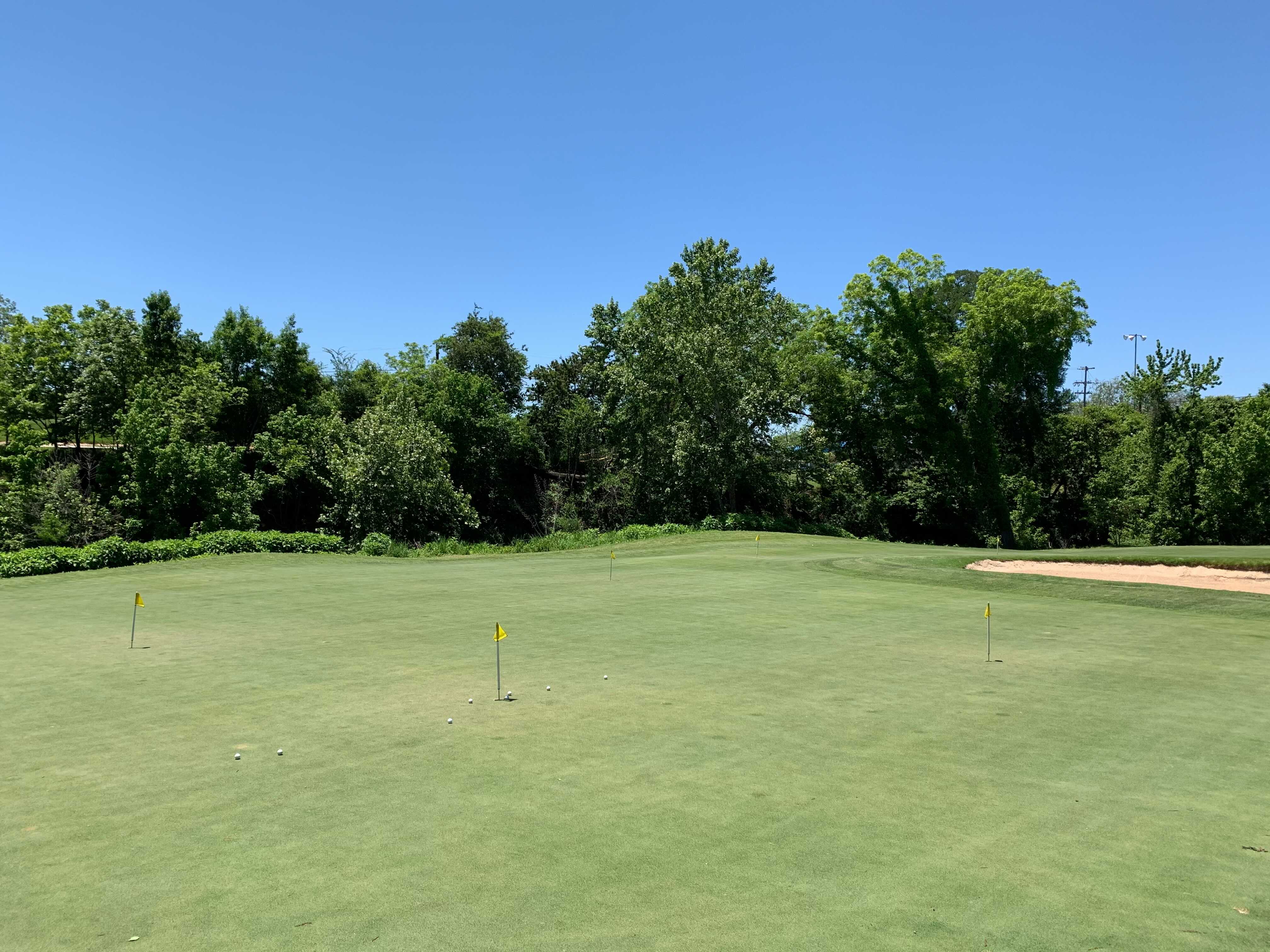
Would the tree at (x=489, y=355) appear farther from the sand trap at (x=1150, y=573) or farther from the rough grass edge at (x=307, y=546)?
the sand trap at (x=1150, y=573)

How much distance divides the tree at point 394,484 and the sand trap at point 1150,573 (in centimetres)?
2829

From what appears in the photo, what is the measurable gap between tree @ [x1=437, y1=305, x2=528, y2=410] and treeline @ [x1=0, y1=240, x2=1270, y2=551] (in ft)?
28.7

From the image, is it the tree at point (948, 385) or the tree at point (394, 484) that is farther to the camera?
the tree at point (948, 385)

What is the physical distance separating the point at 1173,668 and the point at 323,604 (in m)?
16.2

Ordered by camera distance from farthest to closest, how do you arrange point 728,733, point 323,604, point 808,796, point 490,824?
point 323,604, point 728,733, point 808,796, point 490,824

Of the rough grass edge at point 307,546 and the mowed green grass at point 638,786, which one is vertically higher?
the rough grass edge at point 307,546

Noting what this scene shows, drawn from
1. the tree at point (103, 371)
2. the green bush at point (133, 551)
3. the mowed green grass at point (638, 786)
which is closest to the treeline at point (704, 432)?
the tree at point (103, 371)

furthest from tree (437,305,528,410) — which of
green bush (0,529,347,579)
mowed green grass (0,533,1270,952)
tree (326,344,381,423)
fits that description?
mowed green grass (0,533,1270,952)

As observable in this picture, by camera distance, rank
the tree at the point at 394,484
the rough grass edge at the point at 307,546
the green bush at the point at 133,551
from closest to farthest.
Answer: the green bush at the point at 133,551, the rough grass edge at the point at 307,546, the tree at the point at 394,484

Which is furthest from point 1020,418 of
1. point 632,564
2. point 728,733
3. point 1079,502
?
point 728,733

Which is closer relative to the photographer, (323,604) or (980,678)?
(980,678)

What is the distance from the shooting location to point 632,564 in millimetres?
28188

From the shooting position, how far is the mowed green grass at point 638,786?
17.2 ft

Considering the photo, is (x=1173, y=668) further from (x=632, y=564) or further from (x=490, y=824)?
(x=632, y=564)
